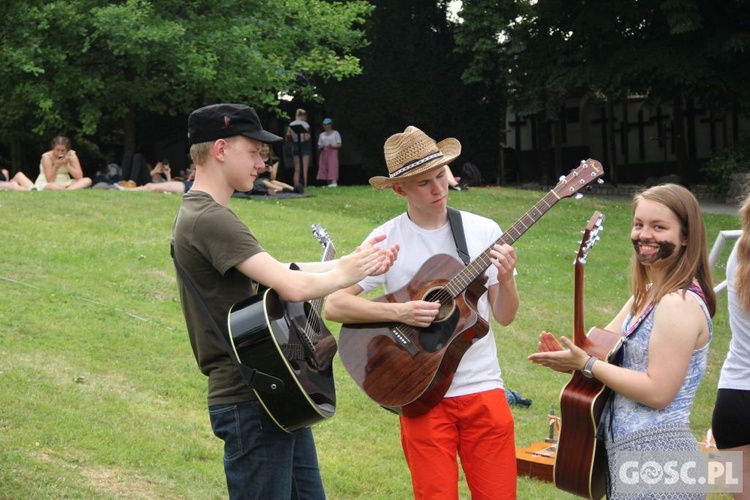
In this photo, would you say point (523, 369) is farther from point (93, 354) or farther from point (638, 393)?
point (638, 393)

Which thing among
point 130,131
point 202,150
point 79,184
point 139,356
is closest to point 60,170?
point 79,184

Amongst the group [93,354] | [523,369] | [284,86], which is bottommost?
[523,369]

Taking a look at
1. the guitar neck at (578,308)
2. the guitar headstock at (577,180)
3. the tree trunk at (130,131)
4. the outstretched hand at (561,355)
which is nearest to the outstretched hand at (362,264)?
the outstretched hand at (561,355)

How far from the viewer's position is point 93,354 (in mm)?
8922

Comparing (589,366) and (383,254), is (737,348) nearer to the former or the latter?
(589,366)

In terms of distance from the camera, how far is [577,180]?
4516 mm

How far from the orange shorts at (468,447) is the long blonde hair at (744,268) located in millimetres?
1122

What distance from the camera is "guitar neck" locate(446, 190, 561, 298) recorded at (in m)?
4.49

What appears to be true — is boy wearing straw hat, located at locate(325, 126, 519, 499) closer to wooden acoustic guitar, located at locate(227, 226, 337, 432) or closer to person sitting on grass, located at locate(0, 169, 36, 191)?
wooden acoustic guitar, located at locate(227, 226, 337, 432)

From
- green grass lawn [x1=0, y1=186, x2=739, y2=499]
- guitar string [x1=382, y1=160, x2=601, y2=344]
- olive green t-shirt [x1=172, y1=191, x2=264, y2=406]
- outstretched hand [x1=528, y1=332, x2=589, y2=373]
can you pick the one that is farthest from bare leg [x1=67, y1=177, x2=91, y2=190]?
outstretched hand [x1=528, y1=332, x2=589, y2=373]

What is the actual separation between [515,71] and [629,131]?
23.1 ft

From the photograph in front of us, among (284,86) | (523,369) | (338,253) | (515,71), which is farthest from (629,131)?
(523,369)

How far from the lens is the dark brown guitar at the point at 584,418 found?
4.03 m

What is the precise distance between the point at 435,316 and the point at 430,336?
0.31ft
